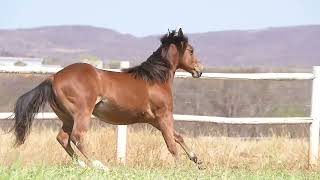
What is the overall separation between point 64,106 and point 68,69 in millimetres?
495

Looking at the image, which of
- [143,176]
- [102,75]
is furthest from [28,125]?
[143,176]

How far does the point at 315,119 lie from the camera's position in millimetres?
12578

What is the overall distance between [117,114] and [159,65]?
1.03 metres

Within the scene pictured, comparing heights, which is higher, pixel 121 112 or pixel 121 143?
pixel 121 112

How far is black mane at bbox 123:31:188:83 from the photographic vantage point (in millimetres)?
11336

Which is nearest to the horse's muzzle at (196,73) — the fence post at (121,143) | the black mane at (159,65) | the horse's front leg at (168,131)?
the black mane at (159,65)

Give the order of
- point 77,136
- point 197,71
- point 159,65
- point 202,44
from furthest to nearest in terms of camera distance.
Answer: point 202,44, point 197,71, point 159,65, point 77,136

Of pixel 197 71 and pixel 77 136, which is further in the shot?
pixel 197 71

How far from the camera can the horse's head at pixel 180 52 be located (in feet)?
38.7

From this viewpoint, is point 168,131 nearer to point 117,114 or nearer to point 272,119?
point 117,114

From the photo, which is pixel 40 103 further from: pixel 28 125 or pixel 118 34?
pixel 118 34

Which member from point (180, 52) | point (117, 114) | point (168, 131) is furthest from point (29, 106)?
point (180, 52)

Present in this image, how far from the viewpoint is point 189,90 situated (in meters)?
24.4

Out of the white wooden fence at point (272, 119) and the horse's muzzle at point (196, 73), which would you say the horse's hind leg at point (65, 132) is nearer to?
the white wooden fence at point (272, 119)
